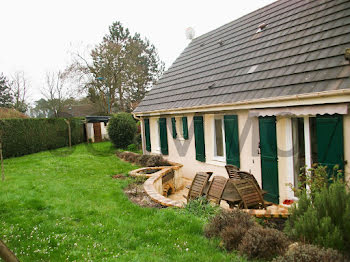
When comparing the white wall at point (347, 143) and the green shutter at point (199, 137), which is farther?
the green shutter at point (199, 137)

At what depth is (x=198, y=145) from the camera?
34.1 feet

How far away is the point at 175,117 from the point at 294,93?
21.0ft

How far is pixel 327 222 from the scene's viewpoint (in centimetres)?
355

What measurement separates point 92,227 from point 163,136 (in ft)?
26.2

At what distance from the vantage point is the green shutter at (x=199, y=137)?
33.2 ft

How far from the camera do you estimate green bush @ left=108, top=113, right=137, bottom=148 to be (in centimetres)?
1978

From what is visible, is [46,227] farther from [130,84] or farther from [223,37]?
[130,84]

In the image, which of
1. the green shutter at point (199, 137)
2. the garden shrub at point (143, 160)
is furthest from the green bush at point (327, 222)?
the garden shrub at point (143, 160)

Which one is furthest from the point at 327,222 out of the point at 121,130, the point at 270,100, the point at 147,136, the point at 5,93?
the point at 5,93

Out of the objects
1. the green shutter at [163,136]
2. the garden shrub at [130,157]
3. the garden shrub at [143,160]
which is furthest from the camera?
the garden shrub at [130,157]

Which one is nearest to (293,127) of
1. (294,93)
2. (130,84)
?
(294,93)

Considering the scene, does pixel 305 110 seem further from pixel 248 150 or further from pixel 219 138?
pixel 219 138

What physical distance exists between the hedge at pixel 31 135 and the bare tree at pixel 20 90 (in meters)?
19.0

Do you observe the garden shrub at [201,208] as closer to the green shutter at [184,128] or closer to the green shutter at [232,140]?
the green shutter at [232,140]
